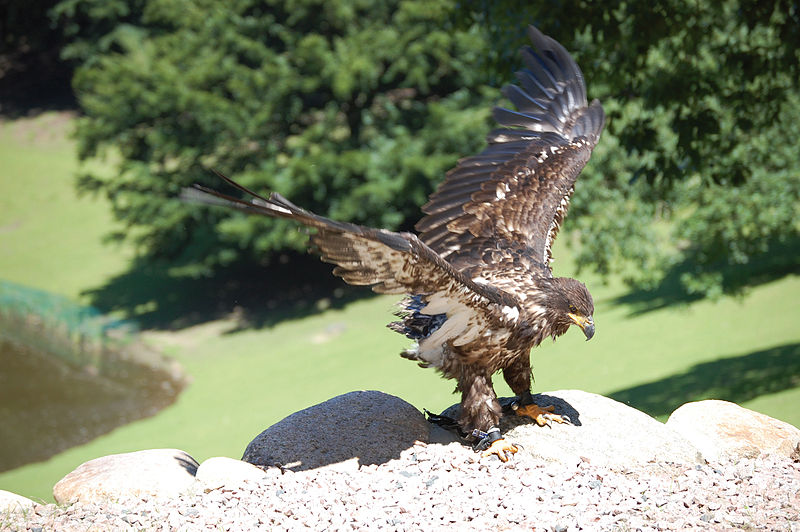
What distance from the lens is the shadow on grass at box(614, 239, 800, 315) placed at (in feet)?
50.7

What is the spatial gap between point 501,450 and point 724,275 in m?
11.5

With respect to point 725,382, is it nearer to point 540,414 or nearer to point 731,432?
point 731,432

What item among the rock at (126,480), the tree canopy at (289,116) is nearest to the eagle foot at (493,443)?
the rock at (126,480)

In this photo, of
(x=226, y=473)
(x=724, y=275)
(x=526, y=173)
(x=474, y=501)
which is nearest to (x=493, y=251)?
(x=526, y=173)

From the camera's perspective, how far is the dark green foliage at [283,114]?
59.4ft

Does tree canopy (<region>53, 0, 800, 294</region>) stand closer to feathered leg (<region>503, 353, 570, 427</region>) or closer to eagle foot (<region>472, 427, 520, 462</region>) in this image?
feathered leg (<region>503, 353, 570, 427</region>)

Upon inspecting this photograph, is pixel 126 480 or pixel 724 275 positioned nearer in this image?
pixel 126 480

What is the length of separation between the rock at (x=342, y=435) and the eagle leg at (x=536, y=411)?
2.11 ft

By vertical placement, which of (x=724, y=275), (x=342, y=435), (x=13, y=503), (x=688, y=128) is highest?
(x=724, y=275)

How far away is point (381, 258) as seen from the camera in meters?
4.28

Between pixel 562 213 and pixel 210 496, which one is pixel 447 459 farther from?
pixel 562 213

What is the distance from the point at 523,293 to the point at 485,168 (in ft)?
4.98

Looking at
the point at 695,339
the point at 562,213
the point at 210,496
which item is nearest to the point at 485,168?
the point at 562,213

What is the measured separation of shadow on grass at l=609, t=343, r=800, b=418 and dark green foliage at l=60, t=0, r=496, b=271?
854 centimetres
